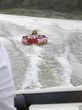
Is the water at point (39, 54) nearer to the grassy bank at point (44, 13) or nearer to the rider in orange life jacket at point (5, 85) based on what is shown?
the grassy bank at point (44, 13)

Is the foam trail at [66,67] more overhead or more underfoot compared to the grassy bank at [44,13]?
more underfoot

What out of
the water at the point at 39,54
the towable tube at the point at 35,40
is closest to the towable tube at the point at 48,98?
the water at the point at 39,54

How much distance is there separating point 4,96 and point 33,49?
1.02m

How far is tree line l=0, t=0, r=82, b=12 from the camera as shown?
57.4 inches

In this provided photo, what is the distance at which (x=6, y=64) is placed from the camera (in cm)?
47

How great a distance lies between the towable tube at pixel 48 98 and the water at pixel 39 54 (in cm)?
4

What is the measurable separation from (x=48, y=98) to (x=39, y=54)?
190 millimetres

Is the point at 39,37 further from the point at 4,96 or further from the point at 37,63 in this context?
the point at 4,96

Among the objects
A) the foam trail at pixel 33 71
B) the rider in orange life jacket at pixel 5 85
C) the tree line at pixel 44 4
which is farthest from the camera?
the tree line at pixel 44 4

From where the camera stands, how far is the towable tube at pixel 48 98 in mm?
1373

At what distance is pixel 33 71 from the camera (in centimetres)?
141

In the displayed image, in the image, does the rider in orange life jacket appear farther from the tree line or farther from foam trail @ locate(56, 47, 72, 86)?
the tree line

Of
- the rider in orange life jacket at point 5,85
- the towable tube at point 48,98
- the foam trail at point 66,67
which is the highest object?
the rider in orange life jacket at point 5,85

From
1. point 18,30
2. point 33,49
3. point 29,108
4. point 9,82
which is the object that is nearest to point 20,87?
point 29,108
